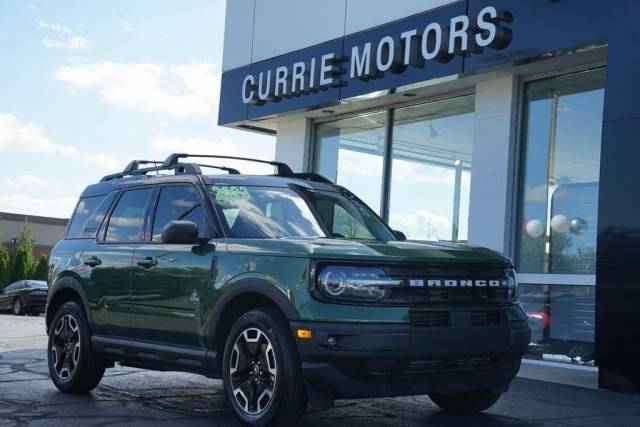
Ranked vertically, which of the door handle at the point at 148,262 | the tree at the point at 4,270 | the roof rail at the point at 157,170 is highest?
the roof rail at the point at 157,170

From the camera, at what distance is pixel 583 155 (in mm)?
11852

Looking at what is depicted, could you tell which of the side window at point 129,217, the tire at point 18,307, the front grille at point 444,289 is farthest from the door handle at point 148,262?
the tire at point 18,307

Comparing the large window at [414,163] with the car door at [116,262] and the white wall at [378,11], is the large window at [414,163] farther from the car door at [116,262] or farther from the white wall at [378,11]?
the car door at [116,262]

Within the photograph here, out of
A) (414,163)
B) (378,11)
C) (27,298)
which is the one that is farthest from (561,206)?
(27,298)

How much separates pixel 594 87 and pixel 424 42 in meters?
2.54

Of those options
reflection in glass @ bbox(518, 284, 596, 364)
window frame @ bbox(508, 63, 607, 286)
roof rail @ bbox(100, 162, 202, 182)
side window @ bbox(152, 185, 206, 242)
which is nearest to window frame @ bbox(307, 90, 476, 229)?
window frame @ bbox(508, 63, 607, 286)

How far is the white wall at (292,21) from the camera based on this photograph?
13982 mm

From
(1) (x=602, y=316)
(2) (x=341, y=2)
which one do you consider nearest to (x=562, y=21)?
(1) (x=602, y=316)

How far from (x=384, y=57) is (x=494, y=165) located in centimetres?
245

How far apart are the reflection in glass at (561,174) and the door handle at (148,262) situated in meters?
6.82

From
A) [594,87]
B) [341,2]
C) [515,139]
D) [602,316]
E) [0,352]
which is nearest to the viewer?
[602,316]

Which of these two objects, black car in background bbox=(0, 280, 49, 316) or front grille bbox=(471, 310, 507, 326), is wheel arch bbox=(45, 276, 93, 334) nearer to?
front grille bbox=(471, 310, 507, 326)

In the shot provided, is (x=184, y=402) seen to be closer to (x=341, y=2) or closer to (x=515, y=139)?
(x=515, y=139)

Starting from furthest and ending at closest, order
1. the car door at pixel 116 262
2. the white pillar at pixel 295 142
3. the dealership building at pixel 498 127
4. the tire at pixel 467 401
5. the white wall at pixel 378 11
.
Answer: the white pillar at pixel 295 142 < the white wall at pixel 378 11 < the dealership building at pixel 498 127 < the car door at pixel 116 262 < the tire at pixel 467 401
